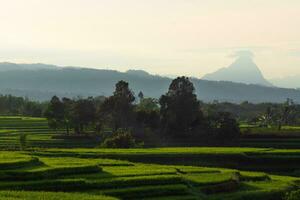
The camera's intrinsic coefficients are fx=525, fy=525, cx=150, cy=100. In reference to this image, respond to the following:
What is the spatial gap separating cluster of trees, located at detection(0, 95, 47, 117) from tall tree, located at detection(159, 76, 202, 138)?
4458 centimetres

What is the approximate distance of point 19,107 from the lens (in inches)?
4801

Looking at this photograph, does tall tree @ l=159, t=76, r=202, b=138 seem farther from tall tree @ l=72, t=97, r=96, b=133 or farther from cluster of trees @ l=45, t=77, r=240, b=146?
tall tree @ l=72, t=97, r=96, b=133

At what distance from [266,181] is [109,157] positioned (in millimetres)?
14150

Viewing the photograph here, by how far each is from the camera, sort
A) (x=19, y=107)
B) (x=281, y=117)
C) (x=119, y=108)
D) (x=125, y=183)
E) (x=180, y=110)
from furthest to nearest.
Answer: (x=19, y=107) → (x=281, y=117) → (x=119, y=108) → (x=180, y=110) → (x=125, y=183)

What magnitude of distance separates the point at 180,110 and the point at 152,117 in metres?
4.12

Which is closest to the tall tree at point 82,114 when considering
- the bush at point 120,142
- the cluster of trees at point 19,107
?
the bush at point 120,142

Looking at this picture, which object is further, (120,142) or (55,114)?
(55,114)

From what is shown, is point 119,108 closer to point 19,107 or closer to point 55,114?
point 55,114

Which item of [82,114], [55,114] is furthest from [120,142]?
[55,114]

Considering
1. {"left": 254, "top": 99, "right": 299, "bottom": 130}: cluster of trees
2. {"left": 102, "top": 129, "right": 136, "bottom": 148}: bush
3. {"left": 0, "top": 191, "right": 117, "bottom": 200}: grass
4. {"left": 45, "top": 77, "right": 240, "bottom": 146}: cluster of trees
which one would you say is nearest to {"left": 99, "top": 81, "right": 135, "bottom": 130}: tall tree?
{"left": 45, "top": 77, "right": 240, "bottom": 146}: cluster of trees

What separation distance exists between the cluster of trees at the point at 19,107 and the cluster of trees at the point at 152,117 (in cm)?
3784

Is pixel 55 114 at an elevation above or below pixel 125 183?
above

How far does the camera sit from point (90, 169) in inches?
1272

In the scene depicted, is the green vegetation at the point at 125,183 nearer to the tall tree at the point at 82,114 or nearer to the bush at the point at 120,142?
the bush at the point at 120,142
